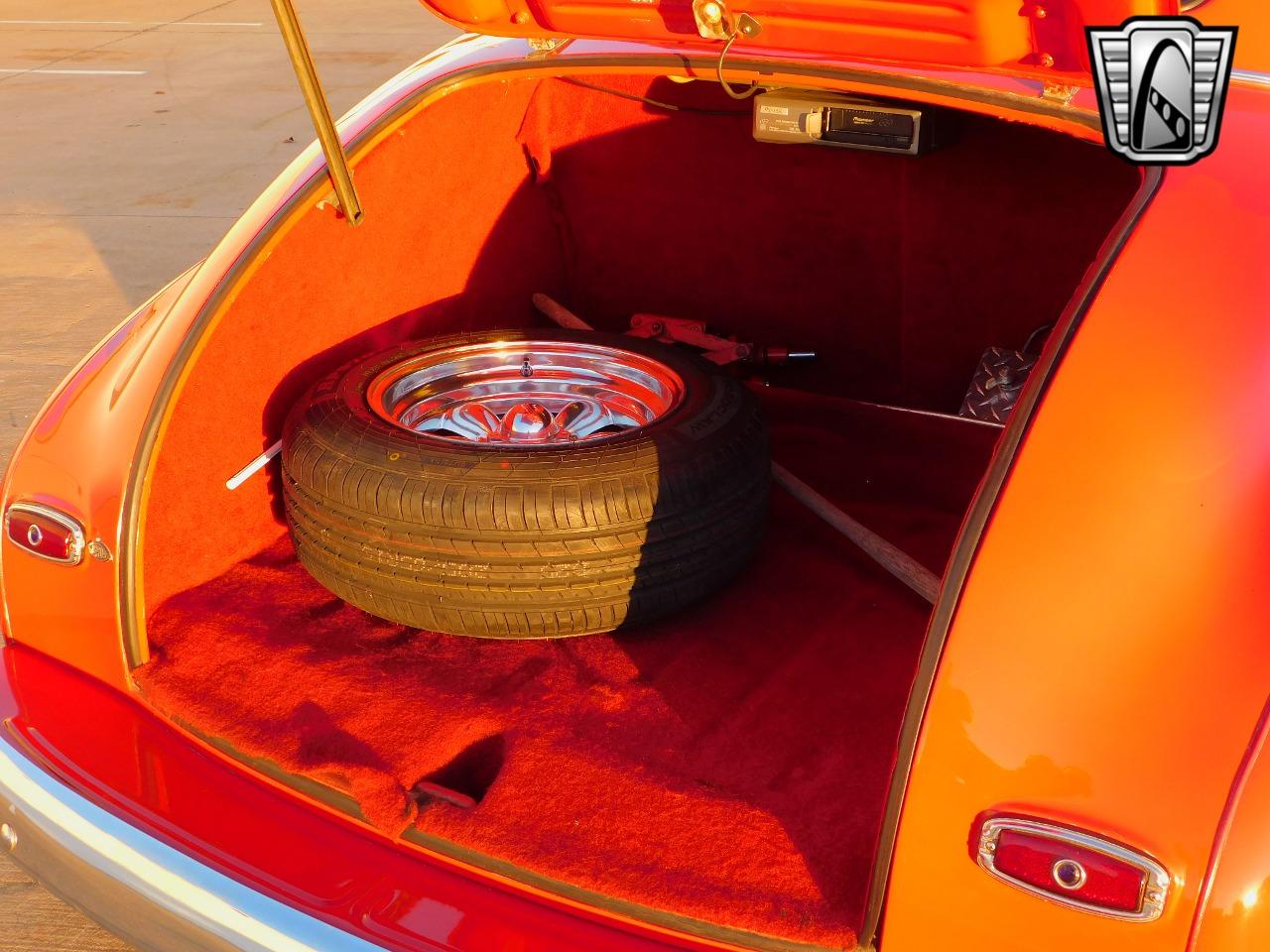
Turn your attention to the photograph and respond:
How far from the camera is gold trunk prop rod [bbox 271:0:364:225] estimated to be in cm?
194

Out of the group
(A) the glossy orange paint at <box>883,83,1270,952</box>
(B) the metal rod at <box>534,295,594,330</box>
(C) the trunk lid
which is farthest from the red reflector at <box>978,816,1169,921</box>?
(B) the metal rod at <box>534,295,594,330</box>

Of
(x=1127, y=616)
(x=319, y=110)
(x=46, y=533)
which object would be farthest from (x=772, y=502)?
(x=1127, y=616)

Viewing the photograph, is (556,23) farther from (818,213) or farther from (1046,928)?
(1046,928)

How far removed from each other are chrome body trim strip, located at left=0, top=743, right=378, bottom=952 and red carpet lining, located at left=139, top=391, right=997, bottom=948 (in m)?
0.19

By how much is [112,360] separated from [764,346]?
1.42m

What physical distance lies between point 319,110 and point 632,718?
3.50 ft

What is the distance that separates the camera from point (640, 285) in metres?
3.21

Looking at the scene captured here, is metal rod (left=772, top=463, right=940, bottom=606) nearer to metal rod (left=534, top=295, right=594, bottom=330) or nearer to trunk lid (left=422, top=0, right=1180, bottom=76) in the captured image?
metal rod (left=534, top=295, right=594, bottom=330)

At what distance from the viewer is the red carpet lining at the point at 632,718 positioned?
1747mm

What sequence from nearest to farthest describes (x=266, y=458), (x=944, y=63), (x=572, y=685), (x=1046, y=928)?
(x=1046, y=928) < (x=944, y=63) < (x=572, y=685) < (x=266, y=458)

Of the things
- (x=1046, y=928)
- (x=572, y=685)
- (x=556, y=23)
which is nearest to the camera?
(x=1046, y=928)

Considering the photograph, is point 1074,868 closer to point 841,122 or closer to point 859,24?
point 859,24

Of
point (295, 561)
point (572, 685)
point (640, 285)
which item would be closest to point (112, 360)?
point (295, 561)

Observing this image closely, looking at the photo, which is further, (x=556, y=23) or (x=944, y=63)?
(x=556, y=23)
